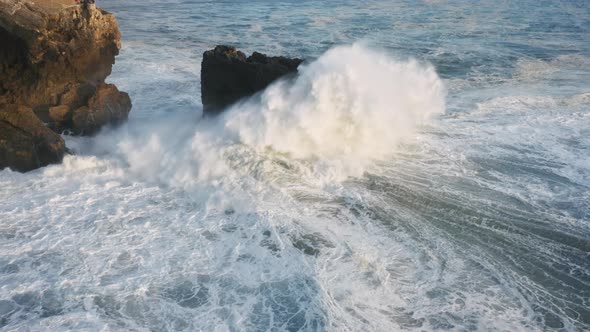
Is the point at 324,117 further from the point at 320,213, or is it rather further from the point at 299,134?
the point at 320,213

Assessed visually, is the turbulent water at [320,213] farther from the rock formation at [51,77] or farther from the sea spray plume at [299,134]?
the rock formation at [51,77]

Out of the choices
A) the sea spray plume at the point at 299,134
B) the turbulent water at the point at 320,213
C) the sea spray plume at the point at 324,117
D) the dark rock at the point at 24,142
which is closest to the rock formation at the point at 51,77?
the dark rock at the point at 24,142

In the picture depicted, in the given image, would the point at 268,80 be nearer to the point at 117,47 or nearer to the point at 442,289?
the point at 117,47

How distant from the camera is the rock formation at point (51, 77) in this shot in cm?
942

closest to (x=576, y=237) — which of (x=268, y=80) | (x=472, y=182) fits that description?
(x=472, y=182)

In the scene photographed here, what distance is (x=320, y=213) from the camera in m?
8.16

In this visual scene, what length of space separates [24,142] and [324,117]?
6245 mm

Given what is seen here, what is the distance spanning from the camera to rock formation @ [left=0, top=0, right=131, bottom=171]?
30.9ft

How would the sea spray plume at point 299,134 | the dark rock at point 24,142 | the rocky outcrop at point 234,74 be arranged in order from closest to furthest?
the dark rock at point 24,142 → the sea spray plume at point 299,134 → the rocky outcrop at point 234,74

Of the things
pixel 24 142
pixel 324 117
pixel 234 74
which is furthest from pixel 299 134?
pixel 24 142

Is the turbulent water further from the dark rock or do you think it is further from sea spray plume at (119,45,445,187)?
the dark rock

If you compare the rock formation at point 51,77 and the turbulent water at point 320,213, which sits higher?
the rock formation at point 51,77

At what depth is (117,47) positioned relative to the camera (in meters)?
11.8

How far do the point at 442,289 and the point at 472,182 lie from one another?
344 centimetres
